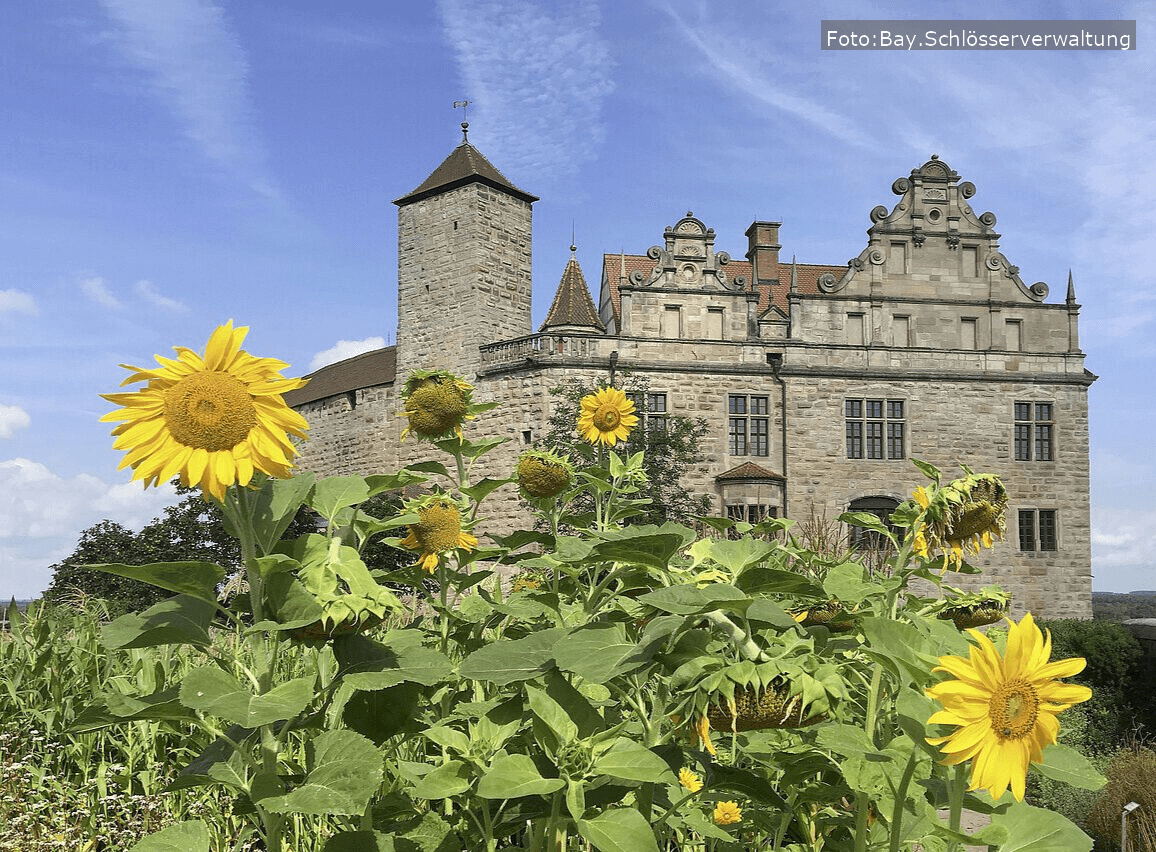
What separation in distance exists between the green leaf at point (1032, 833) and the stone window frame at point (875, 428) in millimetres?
20805

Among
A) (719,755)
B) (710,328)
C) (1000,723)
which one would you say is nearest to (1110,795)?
(719,755)

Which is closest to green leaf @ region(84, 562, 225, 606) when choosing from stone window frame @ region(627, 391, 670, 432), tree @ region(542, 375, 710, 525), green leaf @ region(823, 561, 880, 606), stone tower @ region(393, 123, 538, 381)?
green leaf @ region(823, 561, 880, 606)

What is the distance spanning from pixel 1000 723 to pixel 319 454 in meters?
26.0

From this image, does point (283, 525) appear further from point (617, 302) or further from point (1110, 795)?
point (617, 302)

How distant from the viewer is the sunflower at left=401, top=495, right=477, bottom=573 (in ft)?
7.28

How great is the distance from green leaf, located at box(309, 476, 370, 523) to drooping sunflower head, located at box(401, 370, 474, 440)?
968 mm

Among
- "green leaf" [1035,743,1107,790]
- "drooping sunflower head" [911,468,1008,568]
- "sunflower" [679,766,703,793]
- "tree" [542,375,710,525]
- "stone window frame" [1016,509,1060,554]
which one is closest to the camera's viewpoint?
"green leaf" [1035,743,1107,790]

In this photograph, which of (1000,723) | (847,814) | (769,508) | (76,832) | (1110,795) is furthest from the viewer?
(769,508)

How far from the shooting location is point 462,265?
72.7 ft

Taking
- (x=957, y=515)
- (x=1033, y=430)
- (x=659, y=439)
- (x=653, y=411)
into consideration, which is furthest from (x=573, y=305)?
(x=957, y=515)

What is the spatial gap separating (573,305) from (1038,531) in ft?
42.4

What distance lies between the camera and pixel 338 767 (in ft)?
4.22

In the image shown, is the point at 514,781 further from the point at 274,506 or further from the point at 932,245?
the point at 932,245

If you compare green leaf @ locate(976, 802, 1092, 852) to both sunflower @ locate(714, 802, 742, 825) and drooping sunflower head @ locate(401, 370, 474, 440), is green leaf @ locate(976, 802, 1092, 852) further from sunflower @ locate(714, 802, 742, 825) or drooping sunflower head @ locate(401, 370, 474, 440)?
drooping sunflower head @ locate(401, 370, 474, 440)
